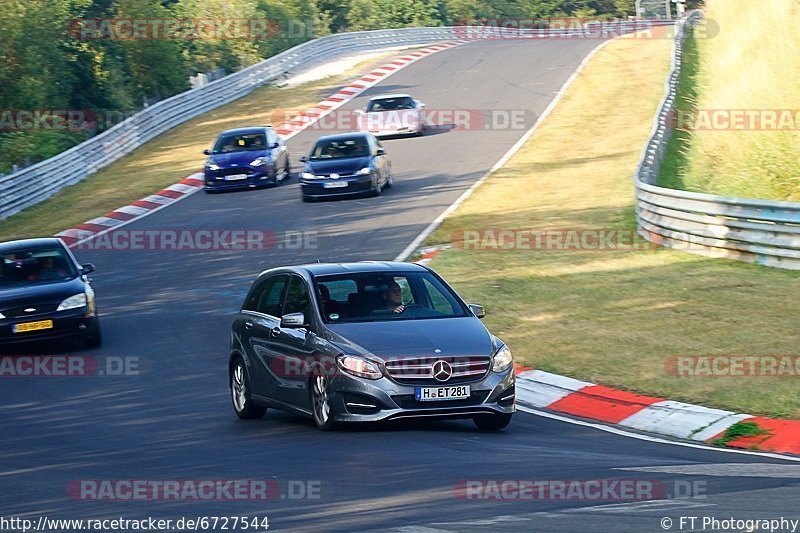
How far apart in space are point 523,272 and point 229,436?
9829 mm

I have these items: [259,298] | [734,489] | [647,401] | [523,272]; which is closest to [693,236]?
[523,272]

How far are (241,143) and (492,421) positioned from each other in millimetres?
22524

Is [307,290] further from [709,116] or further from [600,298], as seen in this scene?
[709,116]

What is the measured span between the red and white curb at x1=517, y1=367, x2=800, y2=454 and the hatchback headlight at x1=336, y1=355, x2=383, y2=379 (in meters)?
2.65

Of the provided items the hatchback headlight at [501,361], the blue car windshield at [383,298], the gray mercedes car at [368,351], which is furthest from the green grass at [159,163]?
the hatchback headlight at [501,361]

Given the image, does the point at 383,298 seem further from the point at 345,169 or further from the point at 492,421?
the point at 345,169

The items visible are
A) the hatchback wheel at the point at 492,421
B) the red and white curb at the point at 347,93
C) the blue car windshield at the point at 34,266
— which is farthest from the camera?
the red and white curb at the point at 347,93

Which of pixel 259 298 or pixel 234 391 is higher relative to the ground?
pixel 259 298

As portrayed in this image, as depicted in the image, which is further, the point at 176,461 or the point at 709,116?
the point at 709,116

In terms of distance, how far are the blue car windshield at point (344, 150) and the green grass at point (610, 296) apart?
295cm

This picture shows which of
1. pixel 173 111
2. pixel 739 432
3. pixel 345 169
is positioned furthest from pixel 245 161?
pixel 739 432

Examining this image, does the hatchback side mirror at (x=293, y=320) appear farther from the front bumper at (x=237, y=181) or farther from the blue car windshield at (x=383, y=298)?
the front bumper at (x=237, y=181)

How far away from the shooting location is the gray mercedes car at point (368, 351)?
35.9ft

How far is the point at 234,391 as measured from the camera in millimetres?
13227
